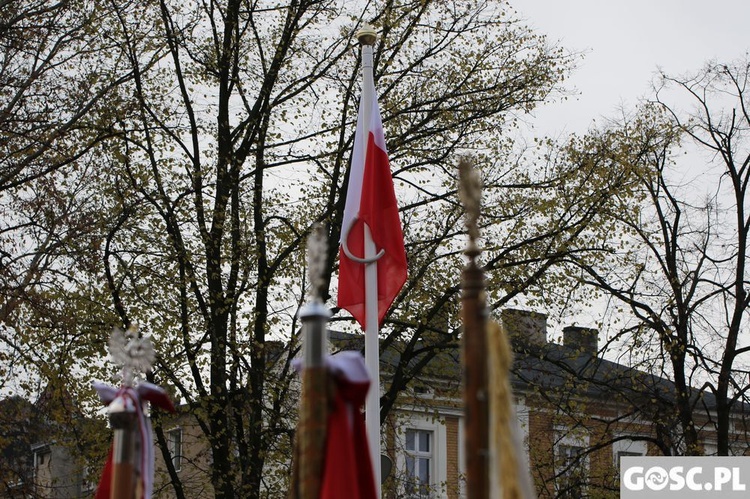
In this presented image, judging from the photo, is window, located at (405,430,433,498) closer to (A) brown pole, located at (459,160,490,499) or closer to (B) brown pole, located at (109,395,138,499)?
(B) brown pole, located at (109,395,138,499)

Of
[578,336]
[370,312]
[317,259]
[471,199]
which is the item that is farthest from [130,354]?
[578,336]

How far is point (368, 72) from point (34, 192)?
22.1 ft

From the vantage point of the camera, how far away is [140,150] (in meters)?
19.8

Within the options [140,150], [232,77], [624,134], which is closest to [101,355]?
[140,150]

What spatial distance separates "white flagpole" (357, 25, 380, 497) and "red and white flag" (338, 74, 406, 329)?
3cm

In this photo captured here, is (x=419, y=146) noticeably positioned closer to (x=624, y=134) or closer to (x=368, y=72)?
(x=624, y=134)

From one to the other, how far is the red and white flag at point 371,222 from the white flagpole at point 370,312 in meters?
0.03

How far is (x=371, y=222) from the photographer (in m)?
12.0
